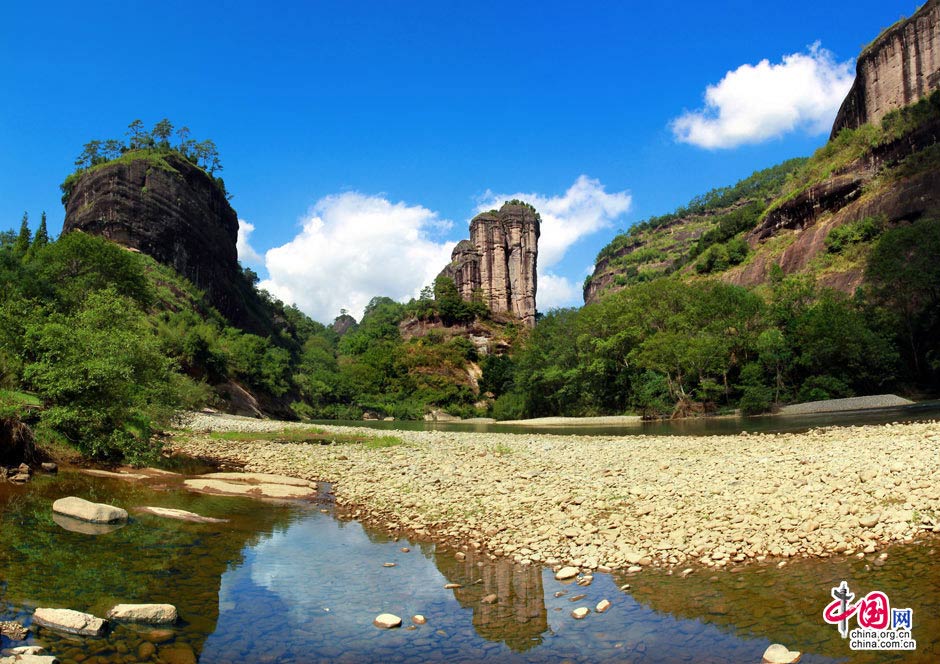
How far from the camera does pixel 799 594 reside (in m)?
7.13

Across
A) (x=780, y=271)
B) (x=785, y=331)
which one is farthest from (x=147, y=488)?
(x=780, y=271)

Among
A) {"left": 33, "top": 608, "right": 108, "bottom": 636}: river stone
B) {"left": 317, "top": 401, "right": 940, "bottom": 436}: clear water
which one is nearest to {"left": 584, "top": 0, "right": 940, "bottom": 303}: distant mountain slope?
{"left": 317, "top": 401, "right": 940, "bottom": 436}: clear water

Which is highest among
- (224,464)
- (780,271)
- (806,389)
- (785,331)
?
(780,271)

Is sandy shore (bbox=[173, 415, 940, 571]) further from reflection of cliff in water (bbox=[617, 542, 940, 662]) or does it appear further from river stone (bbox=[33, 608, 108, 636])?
river stone (bbox=[33, 608, 108, 636])

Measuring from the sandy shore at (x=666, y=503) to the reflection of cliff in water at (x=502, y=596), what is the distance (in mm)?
548

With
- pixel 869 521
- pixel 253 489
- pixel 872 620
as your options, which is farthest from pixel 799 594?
pixel 253 489

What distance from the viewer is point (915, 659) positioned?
17.6ft

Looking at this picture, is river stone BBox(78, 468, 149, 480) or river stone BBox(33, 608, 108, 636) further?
river stone BBox(78, 468, 149, 480)

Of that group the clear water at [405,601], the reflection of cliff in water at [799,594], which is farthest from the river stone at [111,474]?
the reflection of cliff in water at [799,594]

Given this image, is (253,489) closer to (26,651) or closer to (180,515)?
(180,515)

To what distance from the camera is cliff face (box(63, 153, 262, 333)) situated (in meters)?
82.6

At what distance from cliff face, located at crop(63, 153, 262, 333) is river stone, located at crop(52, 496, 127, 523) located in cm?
8123

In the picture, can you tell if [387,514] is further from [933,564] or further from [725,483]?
[933,564]

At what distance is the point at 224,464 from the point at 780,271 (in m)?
68.1
